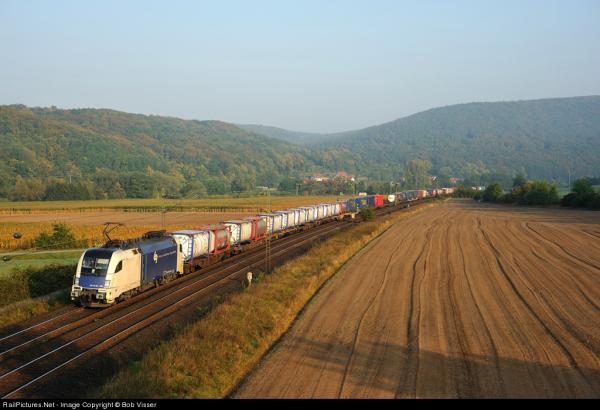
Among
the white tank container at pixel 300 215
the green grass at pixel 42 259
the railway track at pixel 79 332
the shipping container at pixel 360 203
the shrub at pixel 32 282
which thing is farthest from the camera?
the shipping container at pixel 360 203

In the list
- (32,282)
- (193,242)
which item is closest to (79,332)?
(32,282)

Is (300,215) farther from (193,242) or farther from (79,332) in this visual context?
(79,332)

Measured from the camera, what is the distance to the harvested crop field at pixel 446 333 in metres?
16.1

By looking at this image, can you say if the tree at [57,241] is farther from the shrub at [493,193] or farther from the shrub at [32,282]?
the shrub at [493,193]

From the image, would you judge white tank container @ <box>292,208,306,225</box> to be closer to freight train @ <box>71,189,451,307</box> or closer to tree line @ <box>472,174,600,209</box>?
freight train @ <box>71,189,451,307</box>

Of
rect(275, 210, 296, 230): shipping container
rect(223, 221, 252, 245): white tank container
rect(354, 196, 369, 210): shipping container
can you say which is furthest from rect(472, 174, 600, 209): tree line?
rect(223, 221, 252, 245): white tank container

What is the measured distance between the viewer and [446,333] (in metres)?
21.6

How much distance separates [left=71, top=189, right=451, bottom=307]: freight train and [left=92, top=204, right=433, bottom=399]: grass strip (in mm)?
5490

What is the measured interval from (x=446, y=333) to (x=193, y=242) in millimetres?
20670

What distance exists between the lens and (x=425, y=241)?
55.0 meters

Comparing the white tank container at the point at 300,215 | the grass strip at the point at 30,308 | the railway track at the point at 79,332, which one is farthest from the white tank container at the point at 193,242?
the white tank container at the point at 300,215

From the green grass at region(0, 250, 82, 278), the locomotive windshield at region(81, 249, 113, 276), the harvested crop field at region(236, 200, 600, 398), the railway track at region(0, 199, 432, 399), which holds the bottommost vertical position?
the green grass at region(0, 250, 82, 278)

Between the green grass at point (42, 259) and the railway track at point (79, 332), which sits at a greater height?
the railway track at point (79, 332)

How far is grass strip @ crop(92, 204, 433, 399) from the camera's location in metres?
15.4
